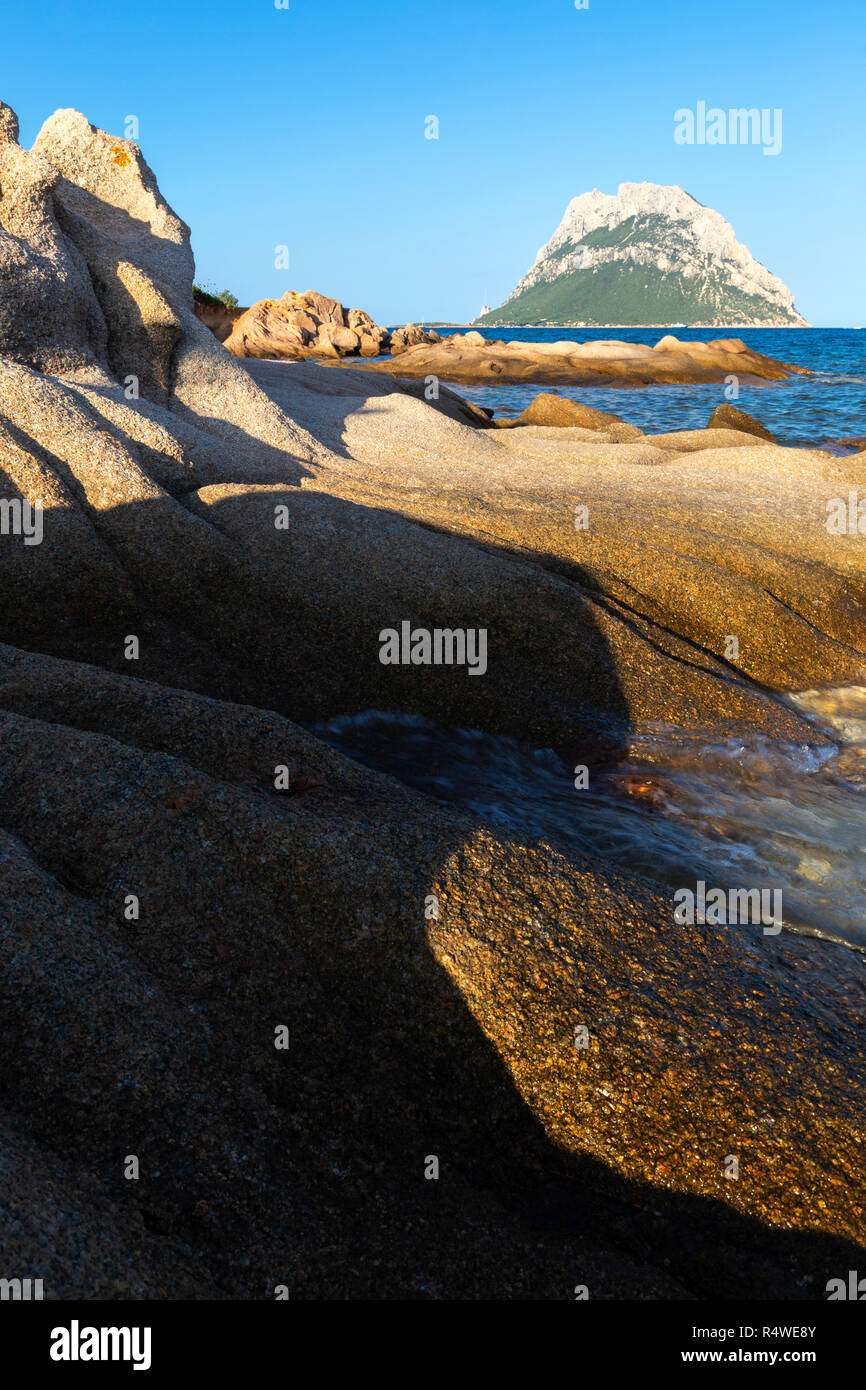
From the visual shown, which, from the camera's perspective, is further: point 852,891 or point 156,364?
point 156,364

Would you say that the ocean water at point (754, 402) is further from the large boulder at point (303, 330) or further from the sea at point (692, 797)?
the sea at point (692, 797)

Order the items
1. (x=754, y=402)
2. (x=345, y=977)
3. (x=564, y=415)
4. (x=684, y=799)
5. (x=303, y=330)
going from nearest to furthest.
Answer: (x=345, y=977) → (x=684, y=799) → (x=564, y=415) → (x=754, y=402) → (x=303, y=330)

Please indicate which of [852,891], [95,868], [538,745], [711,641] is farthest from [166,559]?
[852,891]

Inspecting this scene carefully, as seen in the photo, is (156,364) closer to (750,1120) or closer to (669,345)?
(750,1120)

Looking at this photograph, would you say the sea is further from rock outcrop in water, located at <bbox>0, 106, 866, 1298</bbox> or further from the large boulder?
the large boulder

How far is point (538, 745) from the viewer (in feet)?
32.1

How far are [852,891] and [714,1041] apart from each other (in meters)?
3.68

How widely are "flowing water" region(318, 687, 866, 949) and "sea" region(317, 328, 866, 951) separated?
0.02 metres

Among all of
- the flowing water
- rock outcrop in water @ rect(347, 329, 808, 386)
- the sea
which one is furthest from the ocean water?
the flowing water

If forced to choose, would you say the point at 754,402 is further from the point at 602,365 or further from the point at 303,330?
the point at 303,330

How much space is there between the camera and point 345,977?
5.14 meters

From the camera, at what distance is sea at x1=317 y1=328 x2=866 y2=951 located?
7.98 meters

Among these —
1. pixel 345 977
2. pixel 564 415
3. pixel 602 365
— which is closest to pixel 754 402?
pixel 602 365

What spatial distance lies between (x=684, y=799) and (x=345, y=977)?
5055 mm
